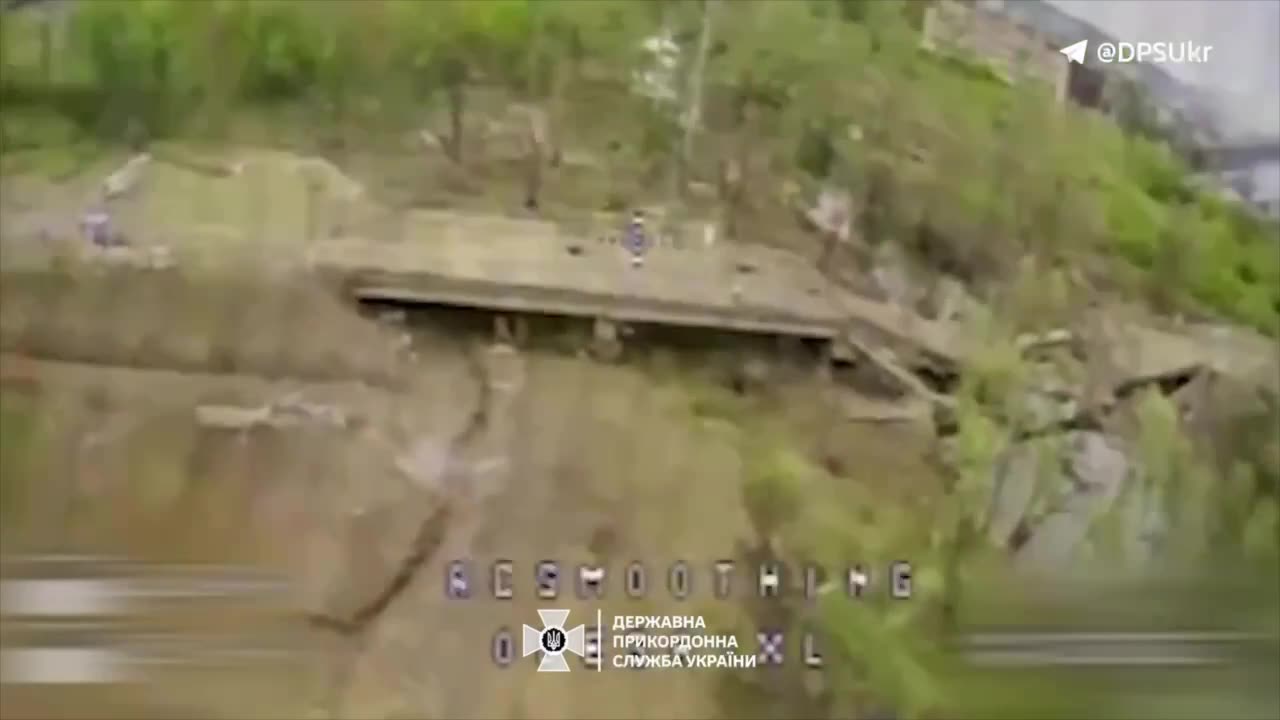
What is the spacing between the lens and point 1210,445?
1037 millimetres

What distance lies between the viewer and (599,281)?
0.96m

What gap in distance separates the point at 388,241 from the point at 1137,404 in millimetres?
521

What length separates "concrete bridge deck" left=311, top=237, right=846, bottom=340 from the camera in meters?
0.93

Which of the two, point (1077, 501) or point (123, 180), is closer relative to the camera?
point (123, 180)

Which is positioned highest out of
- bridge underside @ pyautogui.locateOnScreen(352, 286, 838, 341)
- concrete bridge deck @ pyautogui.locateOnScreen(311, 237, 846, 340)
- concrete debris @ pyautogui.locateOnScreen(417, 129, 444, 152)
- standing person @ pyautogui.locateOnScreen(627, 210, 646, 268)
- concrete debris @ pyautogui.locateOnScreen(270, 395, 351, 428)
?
concrete debris @ pyautogui.locateOnScreen(417, 129, 444, 152)

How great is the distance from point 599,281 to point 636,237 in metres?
0.04

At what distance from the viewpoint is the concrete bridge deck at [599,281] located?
0.93 m

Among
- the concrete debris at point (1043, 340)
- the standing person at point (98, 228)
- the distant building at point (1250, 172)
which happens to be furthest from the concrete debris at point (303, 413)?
the distant building at point (1250, 172)

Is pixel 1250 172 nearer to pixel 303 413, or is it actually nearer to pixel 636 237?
pixel 636 237

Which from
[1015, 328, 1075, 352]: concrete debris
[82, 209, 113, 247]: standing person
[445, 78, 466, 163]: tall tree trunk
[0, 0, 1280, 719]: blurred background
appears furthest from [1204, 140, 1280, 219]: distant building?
[82, 209, 113, 247]: standing person

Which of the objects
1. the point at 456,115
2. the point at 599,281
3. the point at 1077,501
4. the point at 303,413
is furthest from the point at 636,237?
the point at 1077,501

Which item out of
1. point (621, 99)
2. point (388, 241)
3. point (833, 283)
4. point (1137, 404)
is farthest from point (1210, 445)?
point (388, 241)

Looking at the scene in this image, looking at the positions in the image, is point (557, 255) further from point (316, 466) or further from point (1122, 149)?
point (1122, 149)

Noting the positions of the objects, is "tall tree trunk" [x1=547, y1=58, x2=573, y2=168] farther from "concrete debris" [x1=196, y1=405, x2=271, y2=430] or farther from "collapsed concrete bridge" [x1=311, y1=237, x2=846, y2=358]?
"concrete debris" [x1=196, y1=405, x2=271, y2=430]
